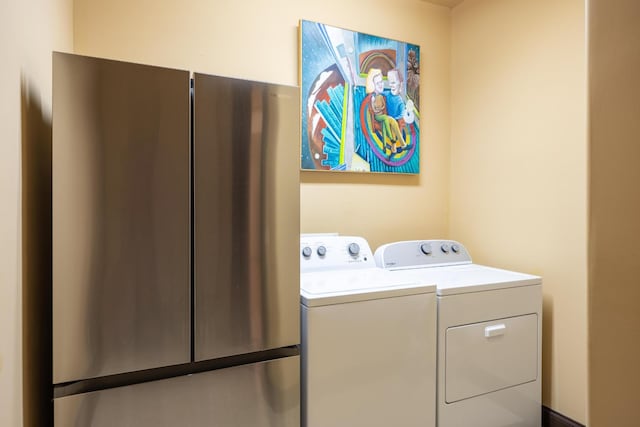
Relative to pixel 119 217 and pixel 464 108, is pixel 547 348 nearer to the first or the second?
pixel 464 108

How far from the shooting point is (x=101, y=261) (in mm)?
1135

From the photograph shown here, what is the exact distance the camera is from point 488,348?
1.76 m

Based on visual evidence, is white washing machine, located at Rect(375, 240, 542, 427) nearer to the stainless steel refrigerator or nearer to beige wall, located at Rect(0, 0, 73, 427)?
the stainless steel refrigerator

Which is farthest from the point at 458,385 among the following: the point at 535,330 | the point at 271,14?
the point at 271,14

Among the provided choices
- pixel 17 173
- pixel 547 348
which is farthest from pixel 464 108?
pixel 17 173

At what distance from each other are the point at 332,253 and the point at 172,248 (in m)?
Answer: 0.94

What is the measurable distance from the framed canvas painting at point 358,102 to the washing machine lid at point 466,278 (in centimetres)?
71

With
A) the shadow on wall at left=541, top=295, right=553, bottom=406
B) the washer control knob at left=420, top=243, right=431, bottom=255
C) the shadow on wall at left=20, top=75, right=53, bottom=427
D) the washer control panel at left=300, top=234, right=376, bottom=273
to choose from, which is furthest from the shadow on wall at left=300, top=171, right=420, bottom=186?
the shadow on wall at left=20, top=75, right=53, bottom=427

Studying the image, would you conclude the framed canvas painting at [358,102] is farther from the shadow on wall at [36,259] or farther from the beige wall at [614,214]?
the beige wall at [614,214]

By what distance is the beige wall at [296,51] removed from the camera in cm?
184

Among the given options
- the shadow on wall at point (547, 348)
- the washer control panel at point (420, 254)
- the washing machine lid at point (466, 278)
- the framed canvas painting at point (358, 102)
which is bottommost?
the shadow on wall at point (547, 348)

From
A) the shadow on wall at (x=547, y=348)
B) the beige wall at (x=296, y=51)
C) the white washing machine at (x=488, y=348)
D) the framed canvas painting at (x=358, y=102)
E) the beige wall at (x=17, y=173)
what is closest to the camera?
the beige wall at (x=17, y=173)

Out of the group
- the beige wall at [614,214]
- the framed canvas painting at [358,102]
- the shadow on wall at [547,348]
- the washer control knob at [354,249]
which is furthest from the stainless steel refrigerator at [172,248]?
the shadow on wall at [547,348]

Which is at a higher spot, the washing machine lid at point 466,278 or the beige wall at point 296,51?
the beige wall at point 296,51
